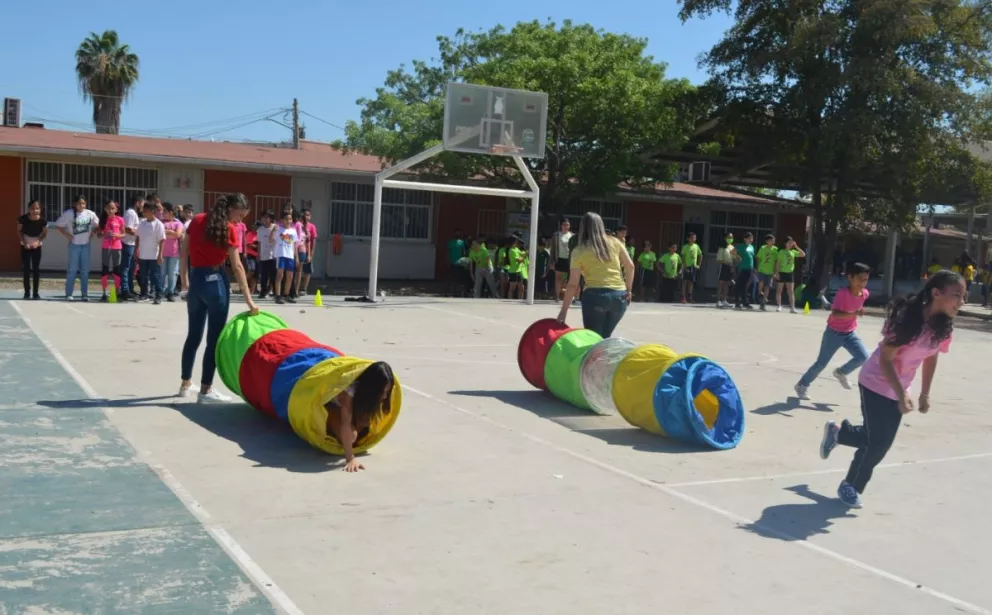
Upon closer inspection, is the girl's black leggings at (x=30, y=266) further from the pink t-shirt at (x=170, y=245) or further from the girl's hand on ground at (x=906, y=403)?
the girl's hand on ground at (x=906, y=403)

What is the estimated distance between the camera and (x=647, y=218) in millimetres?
33062

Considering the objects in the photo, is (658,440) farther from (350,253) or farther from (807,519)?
(350,253)

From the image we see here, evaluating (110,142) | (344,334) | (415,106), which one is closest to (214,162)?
(110,142)

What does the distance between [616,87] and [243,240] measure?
1110 cm

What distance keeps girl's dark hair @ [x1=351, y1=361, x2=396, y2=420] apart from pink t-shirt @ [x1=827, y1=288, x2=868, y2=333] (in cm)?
575

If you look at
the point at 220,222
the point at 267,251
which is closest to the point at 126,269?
the point at 267,251

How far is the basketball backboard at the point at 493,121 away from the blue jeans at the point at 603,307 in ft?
34.0

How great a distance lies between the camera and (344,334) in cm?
1414

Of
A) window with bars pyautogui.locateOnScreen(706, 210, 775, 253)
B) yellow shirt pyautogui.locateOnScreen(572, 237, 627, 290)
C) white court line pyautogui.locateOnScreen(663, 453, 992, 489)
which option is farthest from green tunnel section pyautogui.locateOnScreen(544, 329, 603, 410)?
window with bars pyautogui.locateOnScreen(706, 210, 775, 253)

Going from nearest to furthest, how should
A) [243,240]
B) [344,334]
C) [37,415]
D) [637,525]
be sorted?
[637,525] → [37,415] → [344,334] → [243,240]

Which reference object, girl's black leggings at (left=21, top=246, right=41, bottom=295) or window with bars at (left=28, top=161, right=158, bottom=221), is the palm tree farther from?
girl's black leggings at (left=21, top=246, right=41, bottom=295)

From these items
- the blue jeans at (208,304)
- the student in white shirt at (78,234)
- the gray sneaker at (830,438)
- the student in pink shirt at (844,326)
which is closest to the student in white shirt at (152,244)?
the student in white shirt at (78,234)

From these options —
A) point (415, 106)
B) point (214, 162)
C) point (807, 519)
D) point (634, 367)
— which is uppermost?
point (415, 106)

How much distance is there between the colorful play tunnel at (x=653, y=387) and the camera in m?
8.15
